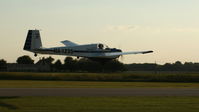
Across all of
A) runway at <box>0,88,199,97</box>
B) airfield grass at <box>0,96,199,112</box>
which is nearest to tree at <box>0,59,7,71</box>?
runway at <box>0,88,199,97</box>

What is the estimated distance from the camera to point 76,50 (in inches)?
3228

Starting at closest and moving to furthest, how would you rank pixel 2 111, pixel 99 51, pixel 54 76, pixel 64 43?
pixel 2 111, pixel 54 76, pixel 99 51, pixel 64 43

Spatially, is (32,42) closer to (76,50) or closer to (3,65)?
(76,50)

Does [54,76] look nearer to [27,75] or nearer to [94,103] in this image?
[27,75]

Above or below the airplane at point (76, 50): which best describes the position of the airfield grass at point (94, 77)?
below

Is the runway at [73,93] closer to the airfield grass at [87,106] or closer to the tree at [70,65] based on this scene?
the airfield grass at [87,106]

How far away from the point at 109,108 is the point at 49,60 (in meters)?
167

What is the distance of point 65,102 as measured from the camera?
26.4 m

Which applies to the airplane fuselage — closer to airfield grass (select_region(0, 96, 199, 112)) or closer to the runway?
the runway

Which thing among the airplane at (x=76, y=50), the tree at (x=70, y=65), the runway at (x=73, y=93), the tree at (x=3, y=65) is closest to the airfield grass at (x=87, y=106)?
the runway at (x=73, y=93)

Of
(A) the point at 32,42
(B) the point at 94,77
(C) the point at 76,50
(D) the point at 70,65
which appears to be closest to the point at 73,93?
(B) the point at 94,77

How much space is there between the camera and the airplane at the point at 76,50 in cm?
7719

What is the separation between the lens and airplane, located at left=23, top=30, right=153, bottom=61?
3039 inches

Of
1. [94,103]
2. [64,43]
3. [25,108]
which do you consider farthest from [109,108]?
[64,43]
